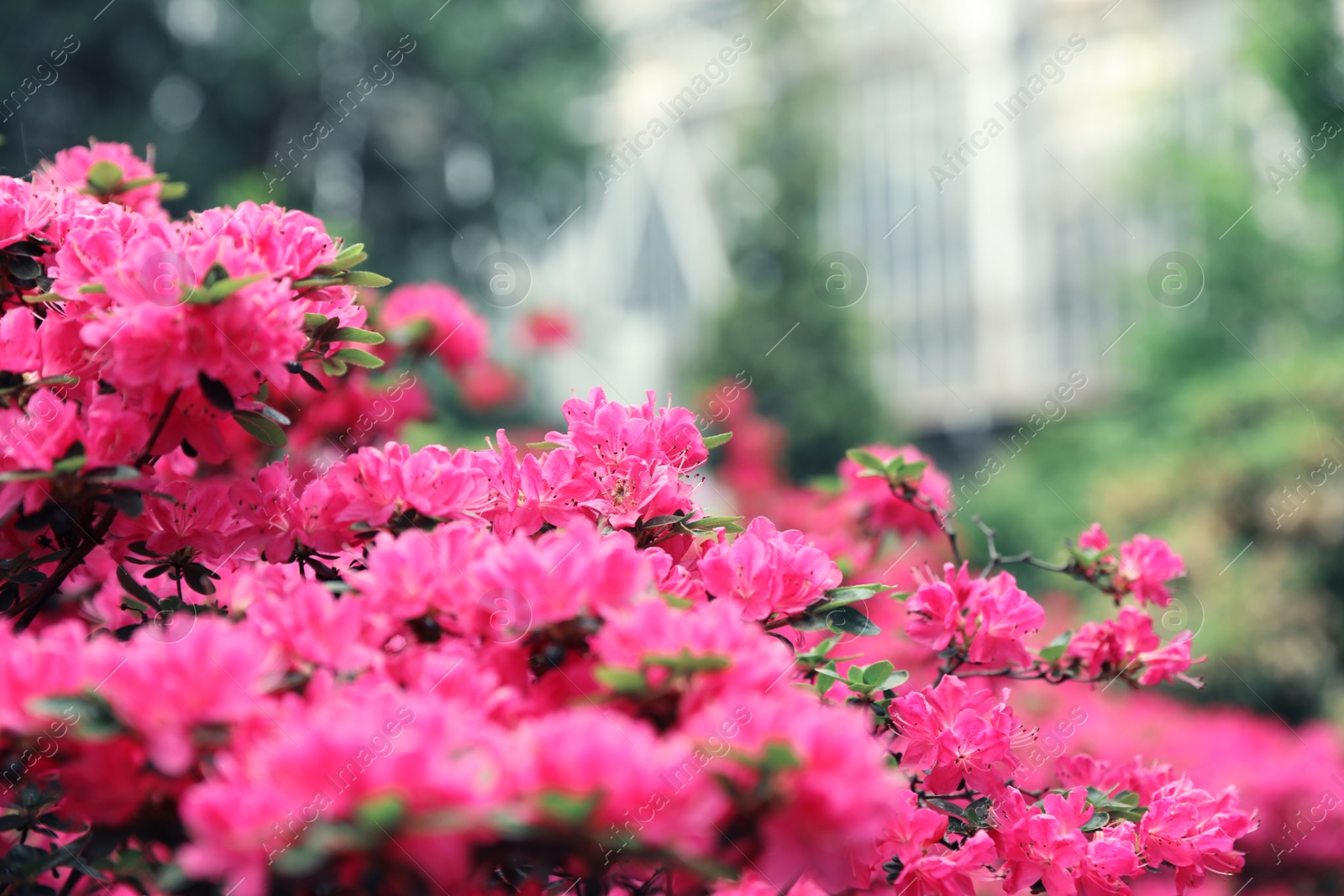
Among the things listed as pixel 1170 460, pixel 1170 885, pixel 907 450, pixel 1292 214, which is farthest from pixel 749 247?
pixel 1170 885

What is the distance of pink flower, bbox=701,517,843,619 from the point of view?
50.9 inches

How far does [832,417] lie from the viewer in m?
9.11

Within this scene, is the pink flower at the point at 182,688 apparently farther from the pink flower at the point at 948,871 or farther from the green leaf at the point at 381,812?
the pink flower at the point at 948,871

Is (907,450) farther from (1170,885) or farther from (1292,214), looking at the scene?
(1292,214)

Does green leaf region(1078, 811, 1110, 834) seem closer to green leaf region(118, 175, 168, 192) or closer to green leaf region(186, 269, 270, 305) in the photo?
green leaf region(186, 269, 270, 305)

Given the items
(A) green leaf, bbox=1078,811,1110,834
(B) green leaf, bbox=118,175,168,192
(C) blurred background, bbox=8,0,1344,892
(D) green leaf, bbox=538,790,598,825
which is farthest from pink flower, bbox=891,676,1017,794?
(C) blurred background, bbox=8,0,1344,892

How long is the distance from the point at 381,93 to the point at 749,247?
3929mm

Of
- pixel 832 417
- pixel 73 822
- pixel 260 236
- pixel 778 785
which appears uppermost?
pixel 260 236

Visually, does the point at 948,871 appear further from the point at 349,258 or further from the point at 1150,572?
the point at 349,258

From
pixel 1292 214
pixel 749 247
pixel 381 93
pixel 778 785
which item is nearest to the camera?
pixel 778 785

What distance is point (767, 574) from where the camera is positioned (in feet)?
4.25

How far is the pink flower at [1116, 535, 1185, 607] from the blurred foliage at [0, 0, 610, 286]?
5628 mm

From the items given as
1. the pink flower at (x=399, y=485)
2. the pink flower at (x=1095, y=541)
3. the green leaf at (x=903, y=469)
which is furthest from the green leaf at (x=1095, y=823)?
the pink flower at (x=399, y=485)

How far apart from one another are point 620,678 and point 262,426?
26.2 inches
